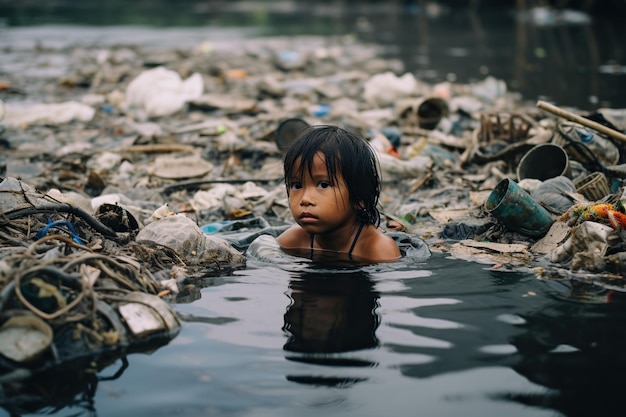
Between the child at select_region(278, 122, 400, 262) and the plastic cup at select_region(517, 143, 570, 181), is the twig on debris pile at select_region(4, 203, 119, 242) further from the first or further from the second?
the plastic cup at select_region(517, 143, 570, 181)

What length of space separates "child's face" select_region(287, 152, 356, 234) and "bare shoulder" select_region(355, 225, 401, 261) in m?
0.28

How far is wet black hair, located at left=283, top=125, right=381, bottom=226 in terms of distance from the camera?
149 inches

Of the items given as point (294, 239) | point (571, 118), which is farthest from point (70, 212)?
point (571, 118)

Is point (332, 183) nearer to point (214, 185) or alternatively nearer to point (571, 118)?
point (571, 118)

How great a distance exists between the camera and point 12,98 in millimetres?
10641

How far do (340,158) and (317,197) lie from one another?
218 mm

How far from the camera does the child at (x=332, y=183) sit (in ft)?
12.5

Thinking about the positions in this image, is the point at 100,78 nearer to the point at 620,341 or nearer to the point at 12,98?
the point at 12,98

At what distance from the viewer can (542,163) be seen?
5406mm

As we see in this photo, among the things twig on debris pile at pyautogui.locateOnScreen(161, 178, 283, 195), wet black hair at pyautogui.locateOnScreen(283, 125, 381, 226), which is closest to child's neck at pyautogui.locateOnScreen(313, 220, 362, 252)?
wet black hair at pyautogui.locateOnScreen(283, 125, 381, 226)

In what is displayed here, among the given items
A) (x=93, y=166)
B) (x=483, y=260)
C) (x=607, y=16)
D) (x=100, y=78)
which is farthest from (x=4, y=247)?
(x=607, y=16)

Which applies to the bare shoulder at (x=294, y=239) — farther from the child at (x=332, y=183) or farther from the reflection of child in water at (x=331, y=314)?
the reflection of child in water at (x=331, y=314)

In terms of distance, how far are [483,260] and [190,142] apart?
424 cm

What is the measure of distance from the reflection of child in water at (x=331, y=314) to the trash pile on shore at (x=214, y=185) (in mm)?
496
